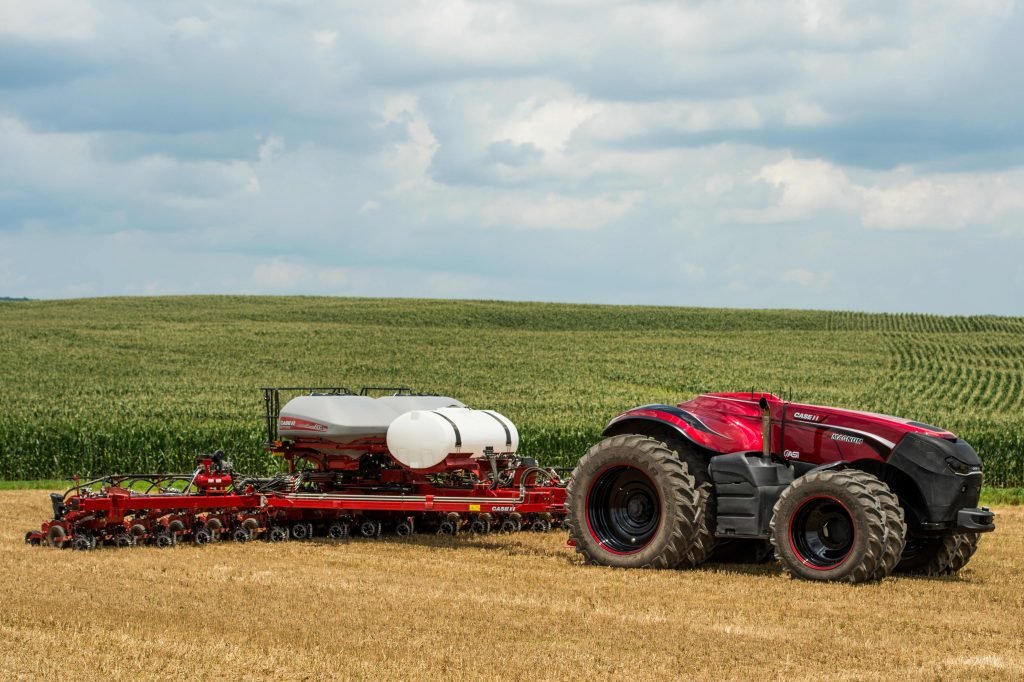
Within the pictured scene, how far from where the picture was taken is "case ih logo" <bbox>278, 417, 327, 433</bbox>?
1519 centimetres

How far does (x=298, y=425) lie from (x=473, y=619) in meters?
5.91

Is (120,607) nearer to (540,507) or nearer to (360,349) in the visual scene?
(540,507)

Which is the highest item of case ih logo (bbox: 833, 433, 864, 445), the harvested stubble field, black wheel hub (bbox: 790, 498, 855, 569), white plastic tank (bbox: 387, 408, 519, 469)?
case ih logo (bbox: 833, 433, 864, 445)

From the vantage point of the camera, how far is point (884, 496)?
11.4 m

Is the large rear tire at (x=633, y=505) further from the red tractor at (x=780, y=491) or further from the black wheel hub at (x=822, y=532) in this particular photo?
the black wheel hub at (x=822, y=532)

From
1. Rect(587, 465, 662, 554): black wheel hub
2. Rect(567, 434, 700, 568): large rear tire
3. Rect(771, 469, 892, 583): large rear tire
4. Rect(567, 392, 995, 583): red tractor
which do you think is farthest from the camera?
Rect(587, 465, 662, 554): black wheel hub

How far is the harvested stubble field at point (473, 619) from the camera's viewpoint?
27.6 ft

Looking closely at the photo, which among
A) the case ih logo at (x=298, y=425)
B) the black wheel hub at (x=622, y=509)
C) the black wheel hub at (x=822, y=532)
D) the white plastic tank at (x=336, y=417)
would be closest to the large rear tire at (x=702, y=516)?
the black wheel hub at (x=622, y=509)

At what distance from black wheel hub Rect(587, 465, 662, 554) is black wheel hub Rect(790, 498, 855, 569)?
1.56 meters

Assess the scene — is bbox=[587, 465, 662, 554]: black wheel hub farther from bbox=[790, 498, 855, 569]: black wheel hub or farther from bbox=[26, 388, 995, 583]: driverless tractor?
bbox=[790, 498, 855, 569]: black wheel hub

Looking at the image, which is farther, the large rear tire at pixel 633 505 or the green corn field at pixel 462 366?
the green corn field at pixel 462 366

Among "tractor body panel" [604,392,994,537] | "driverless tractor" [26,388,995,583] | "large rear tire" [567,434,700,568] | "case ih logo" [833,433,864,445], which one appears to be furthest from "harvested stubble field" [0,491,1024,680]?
"case ih logo" [833,433,864,445]

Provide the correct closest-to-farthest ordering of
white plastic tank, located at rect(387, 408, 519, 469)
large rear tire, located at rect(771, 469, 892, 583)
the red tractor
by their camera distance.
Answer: large rear tire, located at rect(771, 469, 892, 583), the red tractor, white plastic tank, located at rect(387, 408, 519, 469)

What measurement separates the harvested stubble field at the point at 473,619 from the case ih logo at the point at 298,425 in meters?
1.82
